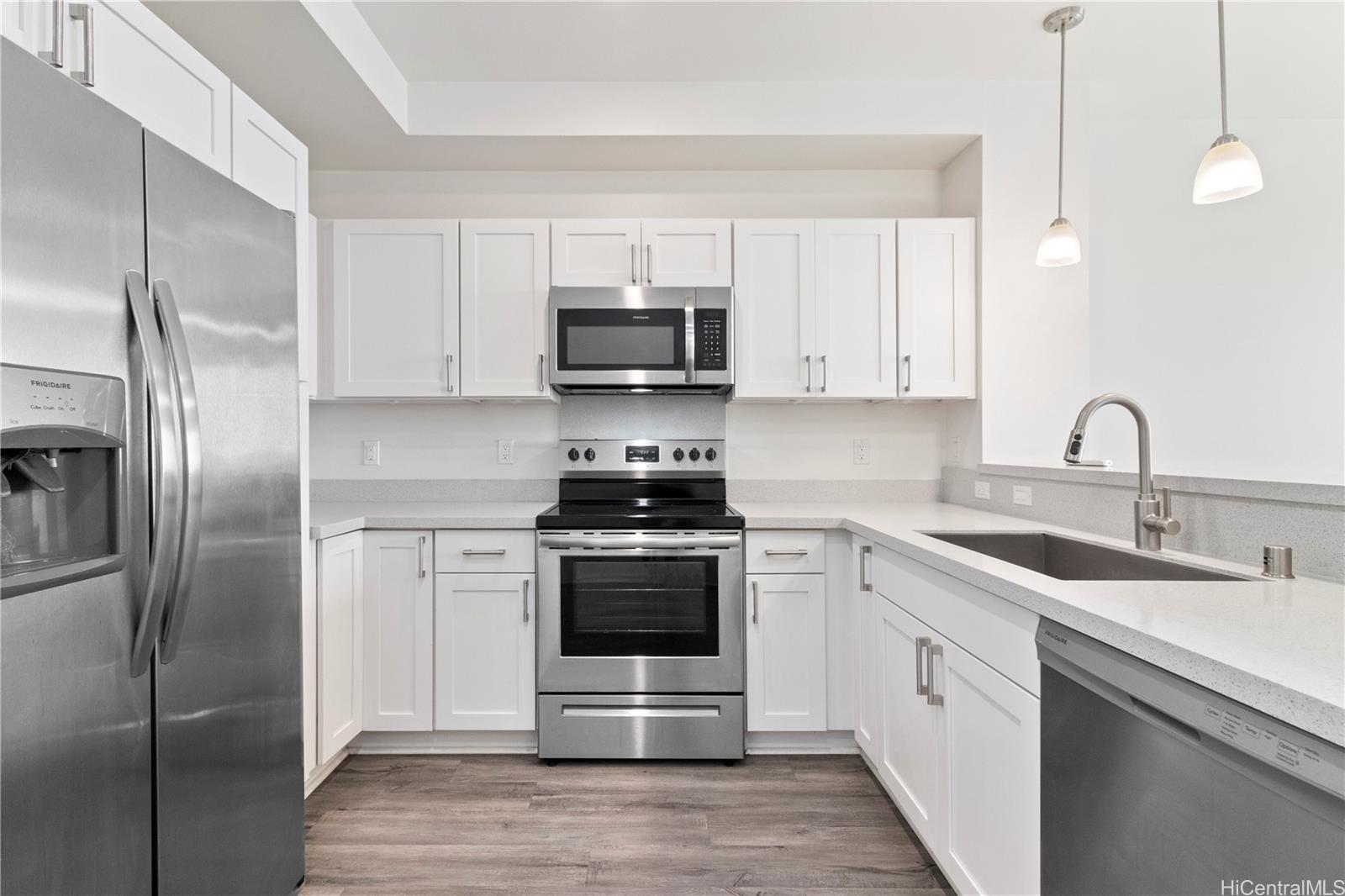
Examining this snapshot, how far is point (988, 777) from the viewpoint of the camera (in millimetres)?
1383

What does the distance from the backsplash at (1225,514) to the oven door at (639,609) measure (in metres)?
1.10

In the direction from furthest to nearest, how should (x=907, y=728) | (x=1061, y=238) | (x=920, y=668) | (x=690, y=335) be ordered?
(x=690, y=335) < (x=1061, y=238) < (x=907, y=728) < (x=920, y=668)

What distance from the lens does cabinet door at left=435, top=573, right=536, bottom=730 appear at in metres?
2.47

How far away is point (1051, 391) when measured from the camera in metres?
2.70

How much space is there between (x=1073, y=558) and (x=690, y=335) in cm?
152

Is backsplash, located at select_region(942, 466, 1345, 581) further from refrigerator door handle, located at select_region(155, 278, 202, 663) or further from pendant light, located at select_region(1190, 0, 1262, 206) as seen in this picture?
refrigerator door handle, located at select_region(155, 278, 202, 663)

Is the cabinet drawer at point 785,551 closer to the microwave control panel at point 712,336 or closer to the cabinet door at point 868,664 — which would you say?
the cabinet door at point 868,664

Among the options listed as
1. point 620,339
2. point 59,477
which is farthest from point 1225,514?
point 59,477

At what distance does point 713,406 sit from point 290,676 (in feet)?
6.46

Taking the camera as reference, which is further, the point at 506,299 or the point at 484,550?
the point at 506,299

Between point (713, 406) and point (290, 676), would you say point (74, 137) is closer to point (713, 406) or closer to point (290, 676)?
point (290, 676)

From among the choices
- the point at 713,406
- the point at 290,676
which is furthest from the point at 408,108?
the point at 290,676

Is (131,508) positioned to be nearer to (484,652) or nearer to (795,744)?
(484,652)

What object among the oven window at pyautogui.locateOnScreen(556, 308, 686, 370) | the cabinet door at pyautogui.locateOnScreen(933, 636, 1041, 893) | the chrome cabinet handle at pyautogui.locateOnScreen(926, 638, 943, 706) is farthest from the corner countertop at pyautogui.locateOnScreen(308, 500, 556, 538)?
the cabinet door at pyautogui.locateOnScreen(933, 636, 1041, 893)
